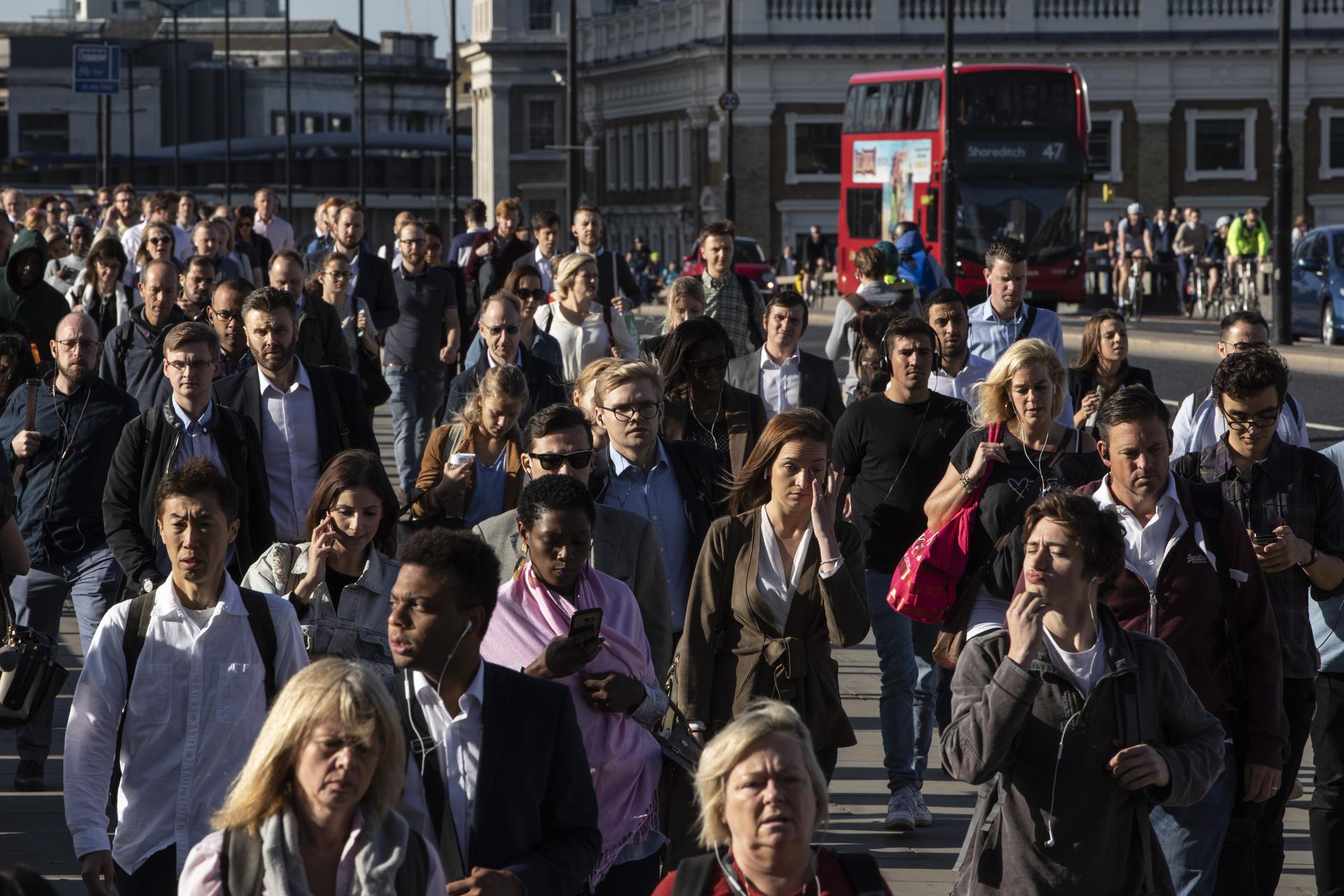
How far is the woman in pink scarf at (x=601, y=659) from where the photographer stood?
516cm

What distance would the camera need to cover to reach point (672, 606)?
6898mm

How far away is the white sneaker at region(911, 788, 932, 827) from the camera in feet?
25.5

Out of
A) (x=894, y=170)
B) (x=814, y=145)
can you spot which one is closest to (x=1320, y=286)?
(x=894, y=170)

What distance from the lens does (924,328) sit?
8.20m

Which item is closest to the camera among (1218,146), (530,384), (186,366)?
(186,366)

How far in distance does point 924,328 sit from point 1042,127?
106 feet

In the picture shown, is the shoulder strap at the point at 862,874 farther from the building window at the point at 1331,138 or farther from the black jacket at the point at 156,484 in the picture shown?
the building window at the point at 1331,138

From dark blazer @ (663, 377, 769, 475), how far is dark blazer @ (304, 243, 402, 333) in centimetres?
563

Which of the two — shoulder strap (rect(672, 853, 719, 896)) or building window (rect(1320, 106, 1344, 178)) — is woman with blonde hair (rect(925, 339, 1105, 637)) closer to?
shoulder strap (rect(672, 853, 719, 896))

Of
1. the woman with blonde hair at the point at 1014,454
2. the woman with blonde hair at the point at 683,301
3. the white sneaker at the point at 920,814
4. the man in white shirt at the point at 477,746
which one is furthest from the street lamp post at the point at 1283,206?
the man in white shirt at the point at 477,746

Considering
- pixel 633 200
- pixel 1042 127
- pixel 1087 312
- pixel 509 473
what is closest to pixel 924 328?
pixel 509 473

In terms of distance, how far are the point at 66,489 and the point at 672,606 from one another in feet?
9.24

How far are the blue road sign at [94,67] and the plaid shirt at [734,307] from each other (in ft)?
166

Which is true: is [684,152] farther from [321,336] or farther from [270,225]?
[321,336]
